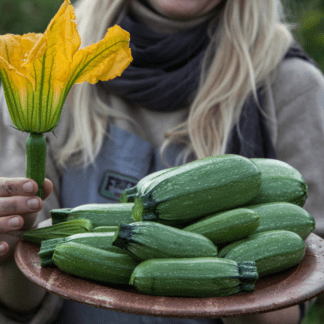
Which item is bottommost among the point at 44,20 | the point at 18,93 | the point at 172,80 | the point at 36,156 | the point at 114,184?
the point at 44,20

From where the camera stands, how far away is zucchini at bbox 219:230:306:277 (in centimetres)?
81

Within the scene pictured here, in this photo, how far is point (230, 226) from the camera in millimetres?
826

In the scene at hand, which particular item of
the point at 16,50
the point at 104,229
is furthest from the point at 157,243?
the point at 16,50

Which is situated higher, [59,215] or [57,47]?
[57,47]

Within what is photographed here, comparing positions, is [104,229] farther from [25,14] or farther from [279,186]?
[25,14]

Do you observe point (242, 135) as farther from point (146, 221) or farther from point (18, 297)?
point (18, 297)

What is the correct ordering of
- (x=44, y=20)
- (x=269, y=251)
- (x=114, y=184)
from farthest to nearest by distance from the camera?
(x=44, y=20)
(x=114, y=184)
(x=269, y=251)

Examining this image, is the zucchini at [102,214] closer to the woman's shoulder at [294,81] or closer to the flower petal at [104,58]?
the flower petal at [104,58]

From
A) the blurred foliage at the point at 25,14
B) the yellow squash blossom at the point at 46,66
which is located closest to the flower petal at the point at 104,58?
the yellow squash blossom at the point at 46,66

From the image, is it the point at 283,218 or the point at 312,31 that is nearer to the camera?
the point at 283,218

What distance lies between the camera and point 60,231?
0.94 m

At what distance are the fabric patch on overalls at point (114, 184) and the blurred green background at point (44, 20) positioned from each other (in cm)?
304

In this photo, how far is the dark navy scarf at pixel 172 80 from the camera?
1.66 m

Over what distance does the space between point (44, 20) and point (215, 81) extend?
316cm
